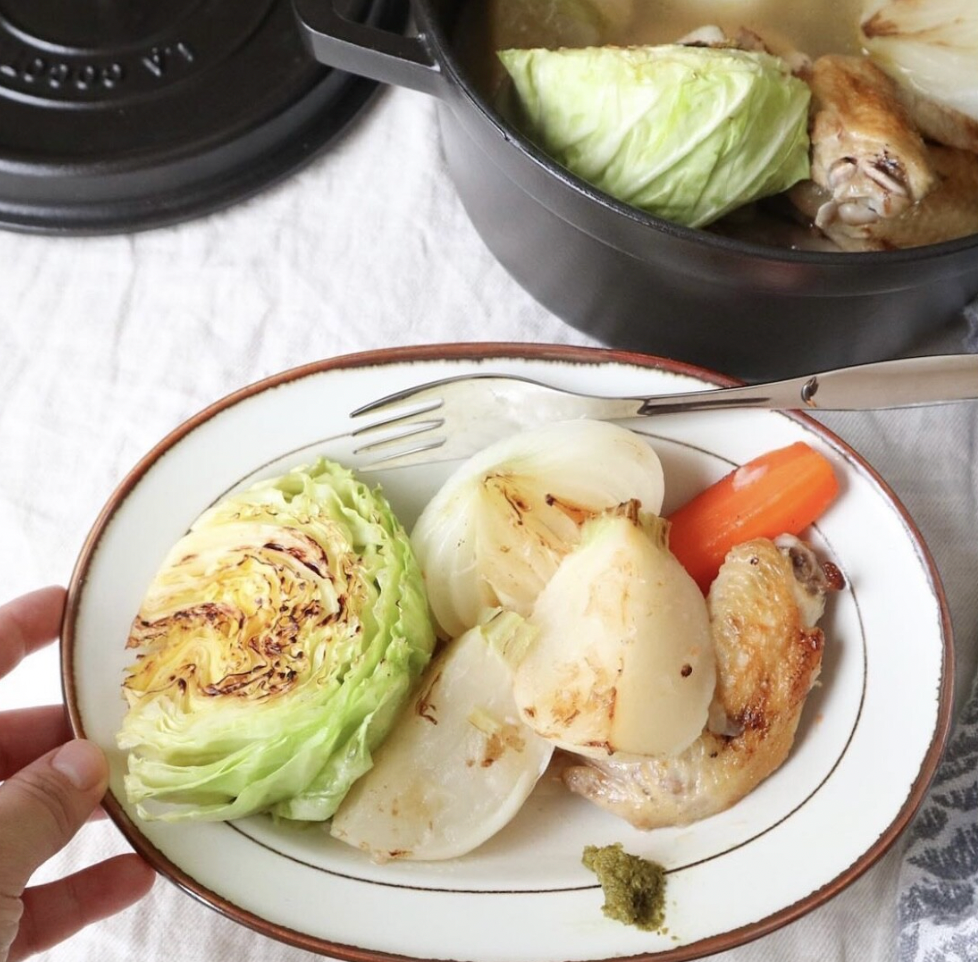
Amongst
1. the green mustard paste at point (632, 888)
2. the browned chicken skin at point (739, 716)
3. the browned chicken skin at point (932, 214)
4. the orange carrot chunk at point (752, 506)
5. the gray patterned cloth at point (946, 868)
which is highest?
the browned chicken skin at point (932, 214)

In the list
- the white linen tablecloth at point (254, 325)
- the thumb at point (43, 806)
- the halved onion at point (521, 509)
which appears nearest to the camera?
the thumb at point (43, 806)

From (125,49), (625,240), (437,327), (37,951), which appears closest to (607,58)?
(625,240)

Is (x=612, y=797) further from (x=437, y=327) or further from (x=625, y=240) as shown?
(x=437, y=327)

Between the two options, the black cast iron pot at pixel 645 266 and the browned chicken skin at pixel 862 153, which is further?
the browned chicken skin at pixel 862 153

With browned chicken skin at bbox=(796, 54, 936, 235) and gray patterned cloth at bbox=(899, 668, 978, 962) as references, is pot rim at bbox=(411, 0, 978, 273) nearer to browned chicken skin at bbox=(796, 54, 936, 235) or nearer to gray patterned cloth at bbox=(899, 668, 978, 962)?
browned chicken skin at bbox=(796, 54, 936, 235)

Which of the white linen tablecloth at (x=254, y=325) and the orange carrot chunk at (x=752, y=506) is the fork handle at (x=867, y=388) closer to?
the orange carrot chunk at (x=752, y=506)

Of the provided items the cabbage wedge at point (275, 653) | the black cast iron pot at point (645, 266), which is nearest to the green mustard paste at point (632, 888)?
the cabbage wedge at point (275, 653)

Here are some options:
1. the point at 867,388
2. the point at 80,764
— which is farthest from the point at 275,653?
the point at 867,388
